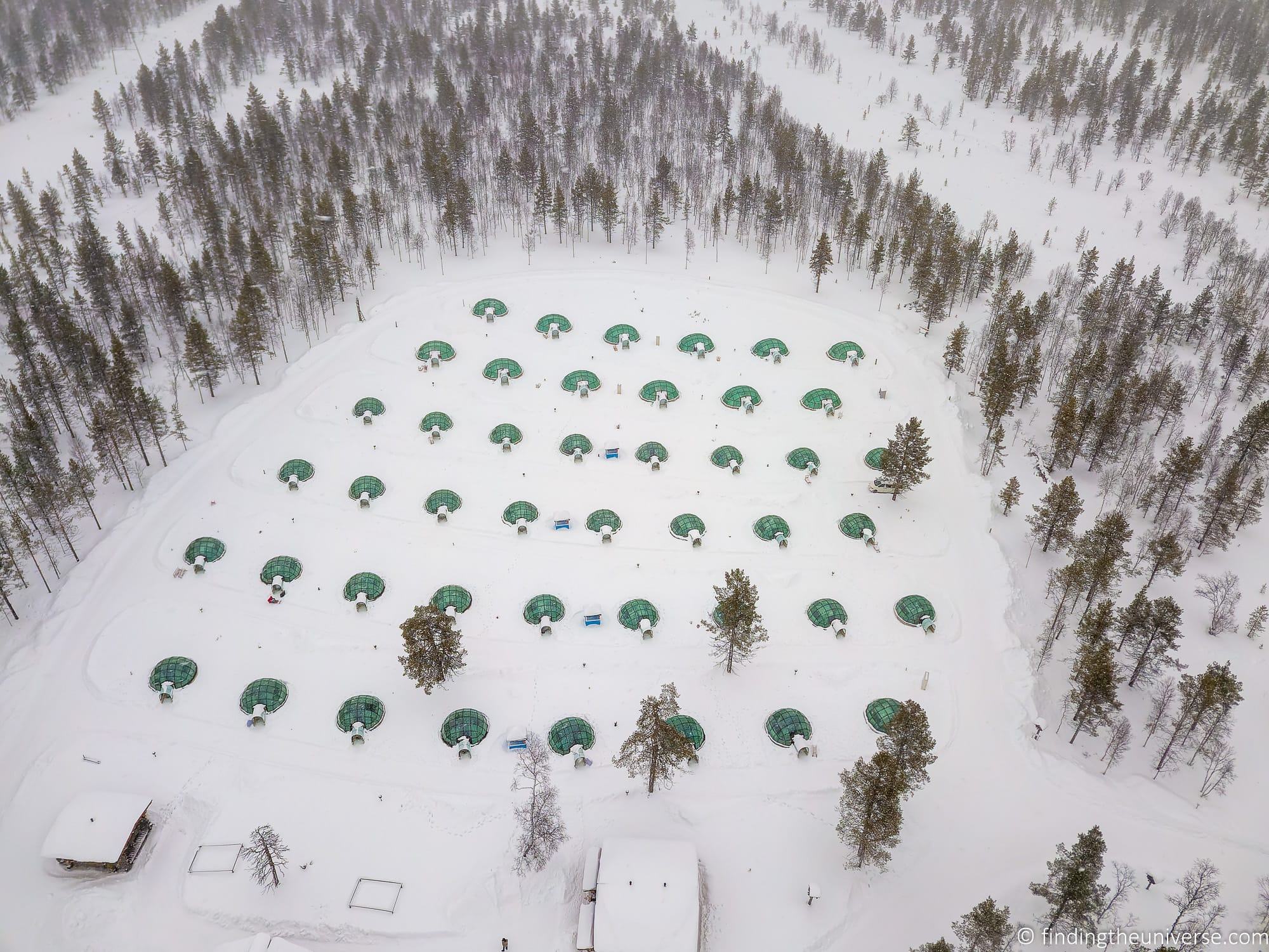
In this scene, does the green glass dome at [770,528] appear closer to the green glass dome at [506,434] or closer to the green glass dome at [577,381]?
the green glass dome at [506,434]

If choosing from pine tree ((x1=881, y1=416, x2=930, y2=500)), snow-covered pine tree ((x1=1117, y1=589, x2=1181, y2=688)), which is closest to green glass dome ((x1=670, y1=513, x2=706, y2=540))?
pine tree ((x1=881, y1=416, x2=930, y2=500))

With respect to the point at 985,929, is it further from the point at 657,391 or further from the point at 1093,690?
the point at 657,391

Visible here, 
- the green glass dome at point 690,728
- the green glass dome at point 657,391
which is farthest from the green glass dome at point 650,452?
the green glass dome at point 690,728

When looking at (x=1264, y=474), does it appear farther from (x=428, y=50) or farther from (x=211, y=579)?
(x=428, y=50)

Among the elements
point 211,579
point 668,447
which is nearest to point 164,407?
point 211,579

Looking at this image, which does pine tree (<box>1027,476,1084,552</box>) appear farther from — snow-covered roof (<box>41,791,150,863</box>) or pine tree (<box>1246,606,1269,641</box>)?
snow-covered roof (<box>41,791,150,863</box>)

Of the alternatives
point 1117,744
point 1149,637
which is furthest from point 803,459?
point 1117,744
